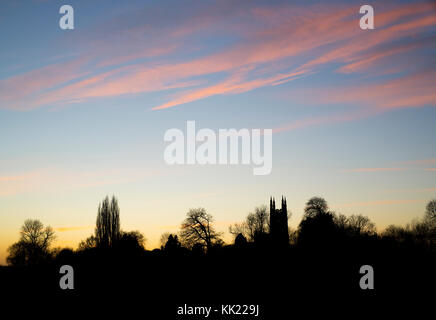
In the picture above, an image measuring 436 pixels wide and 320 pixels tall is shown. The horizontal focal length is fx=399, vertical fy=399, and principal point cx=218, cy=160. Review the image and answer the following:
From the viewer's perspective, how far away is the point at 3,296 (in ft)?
125

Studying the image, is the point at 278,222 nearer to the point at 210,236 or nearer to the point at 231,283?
the point at 210,236

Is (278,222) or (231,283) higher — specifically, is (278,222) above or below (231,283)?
above

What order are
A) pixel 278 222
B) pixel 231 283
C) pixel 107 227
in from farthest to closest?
pixel 278 222 → pixel 107 227 → pixel 231 283

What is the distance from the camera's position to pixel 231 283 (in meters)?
43.1

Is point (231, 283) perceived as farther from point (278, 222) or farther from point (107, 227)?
point (278, 222)

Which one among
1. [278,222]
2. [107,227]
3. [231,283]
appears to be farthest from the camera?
[278,222]

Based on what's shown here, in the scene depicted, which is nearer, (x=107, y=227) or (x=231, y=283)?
(x=231, y=283)

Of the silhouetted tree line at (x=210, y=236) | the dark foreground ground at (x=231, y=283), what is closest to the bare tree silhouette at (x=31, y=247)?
the silhouetted tree line at (x=210, y=236)

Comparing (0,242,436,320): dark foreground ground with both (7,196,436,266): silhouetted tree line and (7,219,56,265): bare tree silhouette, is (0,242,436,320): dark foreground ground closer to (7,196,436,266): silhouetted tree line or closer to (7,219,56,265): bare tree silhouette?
(7,196,436,266): silhouetted tree line

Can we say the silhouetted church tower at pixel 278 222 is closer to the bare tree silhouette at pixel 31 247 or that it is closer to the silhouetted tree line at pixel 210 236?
the silhouetted tree line at pixel 210 236

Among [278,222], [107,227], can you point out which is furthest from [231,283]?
[278,222]
